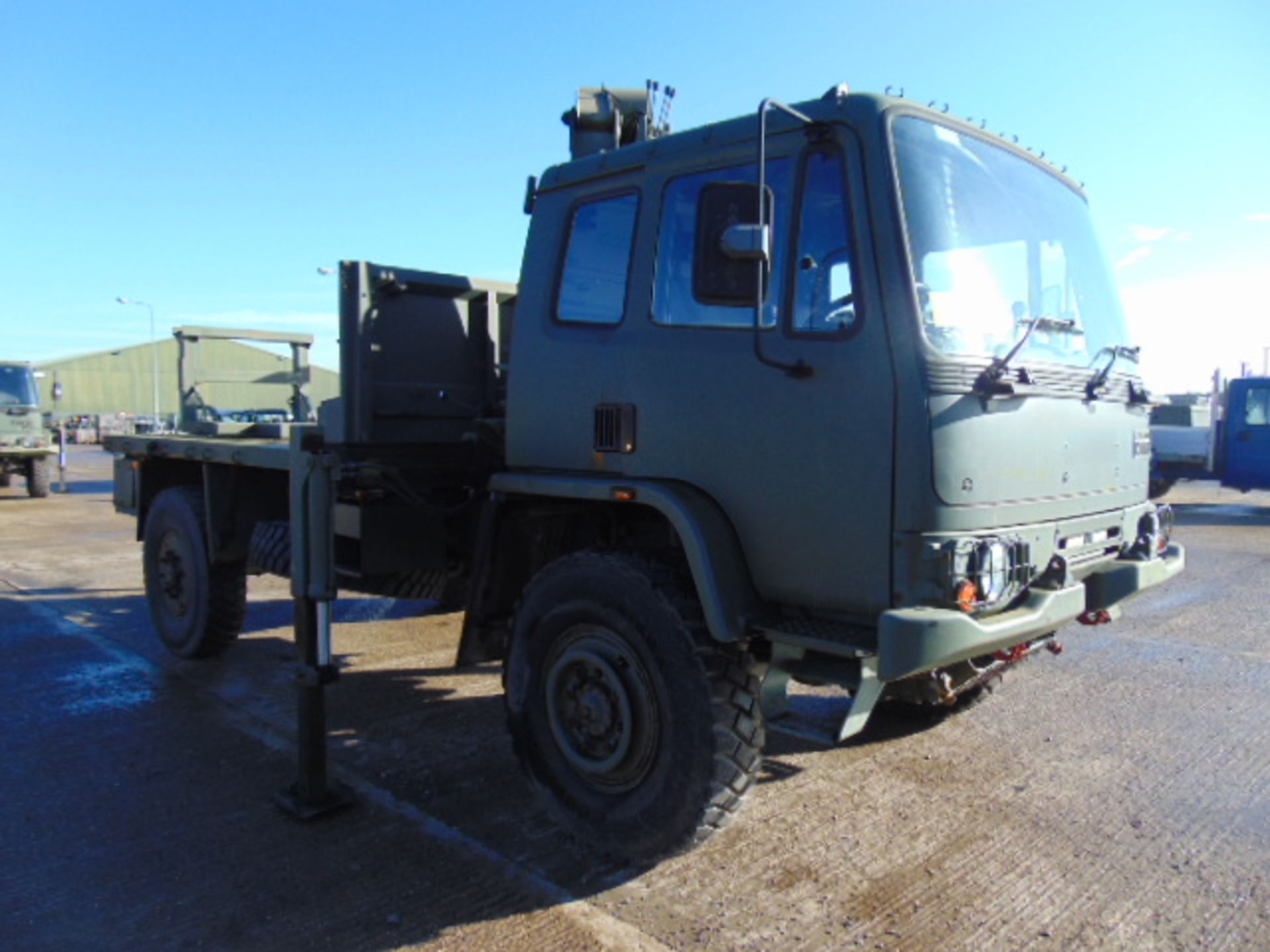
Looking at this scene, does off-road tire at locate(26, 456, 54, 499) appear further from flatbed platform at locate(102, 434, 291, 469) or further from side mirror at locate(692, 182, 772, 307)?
side mirror at locate(692, 182, 772, 307)

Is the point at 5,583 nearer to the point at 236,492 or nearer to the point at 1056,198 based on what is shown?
the point at 236,492

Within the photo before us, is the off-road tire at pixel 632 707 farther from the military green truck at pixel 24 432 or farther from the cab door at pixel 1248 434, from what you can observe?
the military green truck at pixel 24 432

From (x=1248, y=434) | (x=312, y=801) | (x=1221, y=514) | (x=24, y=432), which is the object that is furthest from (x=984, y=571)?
(x=24, y=432)

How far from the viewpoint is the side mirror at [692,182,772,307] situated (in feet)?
10.3

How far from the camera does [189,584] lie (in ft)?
20.0

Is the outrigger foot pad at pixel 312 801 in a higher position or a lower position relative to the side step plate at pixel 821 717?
lower

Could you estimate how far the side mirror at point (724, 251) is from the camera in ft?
10.3

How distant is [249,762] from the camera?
446 centimetres

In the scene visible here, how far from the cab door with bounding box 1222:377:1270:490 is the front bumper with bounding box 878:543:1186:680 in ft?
52.8

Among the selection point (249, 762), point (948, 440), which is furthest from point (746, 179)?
point (249, 762)

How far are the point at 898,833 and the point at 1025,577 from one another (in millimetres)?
1259

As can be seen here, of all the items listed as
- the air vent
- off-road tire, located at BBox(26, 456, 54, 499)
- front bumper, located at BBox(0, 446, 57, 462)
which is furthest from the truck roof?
off-road tire, located at BBox(26, 456, 54, 499)

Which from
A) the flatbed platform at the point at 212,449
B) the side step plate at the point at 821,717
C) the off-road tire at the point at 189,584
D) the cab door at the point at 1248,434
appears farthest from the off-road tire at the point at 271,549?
the cab door at the point at 1248,434

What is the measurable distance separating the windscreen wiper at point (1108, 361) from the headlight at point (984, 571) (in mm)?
855
